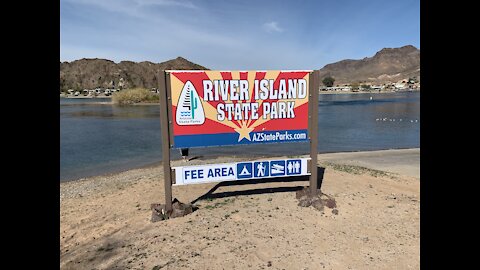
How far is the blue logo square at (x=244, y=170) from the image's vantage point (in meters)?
7.81

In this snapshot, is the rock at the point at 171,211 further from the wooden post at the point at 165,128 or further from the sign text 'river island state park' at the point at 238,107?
the sign text 'river island state park' at the point at 238,107

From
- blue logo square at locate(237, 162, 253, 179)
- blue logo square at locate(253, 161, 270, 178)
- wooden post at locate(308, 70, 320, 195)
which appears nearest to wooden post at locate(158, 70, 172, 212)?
blue logo square at locate(237, 162, 253, 179)

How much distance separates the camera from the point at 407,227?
663cm

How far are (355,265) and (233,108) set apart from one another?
174 inches

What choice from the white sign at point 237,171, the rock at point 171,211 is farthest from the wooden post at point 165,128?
the white sign at point 237,171

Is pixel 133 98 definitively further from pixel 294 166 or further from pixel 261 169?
pixel 294 166

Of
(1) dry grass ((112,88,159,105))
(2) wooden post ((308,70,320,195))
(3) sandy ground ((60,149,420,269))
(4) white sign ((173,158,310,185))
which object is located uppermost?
(1) dry grass ((112,88,159,105))

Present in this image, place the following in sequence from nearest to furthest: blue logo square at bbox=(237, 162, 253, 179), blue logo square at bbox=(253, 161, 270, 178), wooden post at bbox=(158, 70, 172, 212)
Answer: wooden post at bbox=(158, 70, 172, 212), blue logo square at bbox=(237, 162, 253, 179), blue logo square at bbox=(253, 161, 270, 178)

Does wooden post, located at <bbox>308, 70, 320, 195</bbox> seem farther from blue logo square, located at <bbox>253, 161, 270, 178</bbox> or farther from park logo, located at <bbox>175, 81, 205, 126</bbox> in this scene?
park logo, located at <bbox>175, 81, 205, 126</bbox>

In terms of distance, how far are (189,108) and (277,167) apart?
2.79 meters

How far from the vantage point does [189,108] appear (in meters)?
7.41

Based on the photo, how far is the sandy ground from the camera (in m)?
5.40

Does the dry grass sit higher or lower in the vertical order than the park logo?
higher
